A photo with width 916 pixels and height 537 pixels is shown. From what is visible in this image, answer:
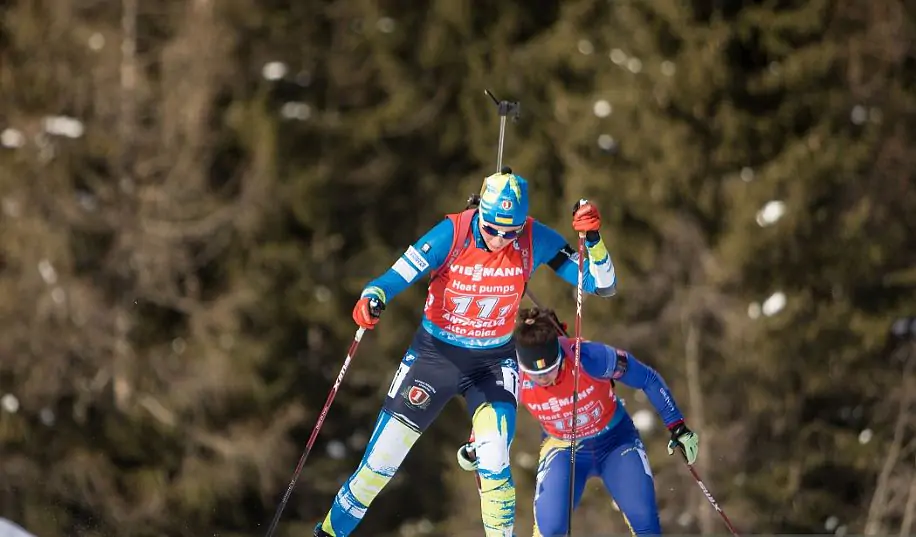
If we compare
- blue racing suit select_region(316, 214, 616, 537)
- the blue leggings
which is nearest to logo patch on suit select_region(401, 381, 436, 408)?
blue racing suit select_region(316, 214, 616, 537)

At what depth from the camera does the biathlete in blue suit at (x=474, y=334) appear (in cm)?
700

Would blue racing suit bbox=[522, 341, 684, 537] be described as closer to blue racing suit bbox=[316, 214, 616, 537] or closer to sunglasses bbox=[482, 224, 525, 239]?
blue racing suit bbox=[316, 214, 616, 537]

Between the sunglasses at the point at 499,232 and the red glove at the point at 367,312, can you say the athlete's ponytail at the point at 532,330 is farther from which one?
the red glove at the point at 367,312

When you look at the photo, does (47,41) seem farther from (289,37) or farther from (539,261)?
(539,261)

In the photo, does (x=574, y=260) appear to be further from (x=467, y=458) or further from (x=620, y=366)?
(x=467, y=458)

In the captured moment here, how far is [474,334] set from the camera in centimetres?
725

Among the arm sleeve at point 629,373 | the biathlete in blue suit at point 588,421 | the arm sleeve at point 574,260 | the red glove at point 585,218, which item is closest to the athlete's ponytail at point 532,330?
the biathlete in blue suit at point 588,421

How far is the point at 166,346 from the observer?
21672mm

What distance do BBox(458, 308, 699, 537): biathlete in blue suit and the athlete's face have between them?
84 cm

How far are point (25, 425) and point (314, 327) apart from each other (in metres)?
5.30

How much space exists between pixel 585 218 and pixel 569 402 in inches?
61.6

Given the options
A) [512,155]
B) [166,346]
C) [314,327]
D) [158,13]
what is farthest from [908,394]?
Answer: [158,13]

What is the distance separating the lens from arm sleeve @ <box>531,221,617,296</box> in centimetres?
734

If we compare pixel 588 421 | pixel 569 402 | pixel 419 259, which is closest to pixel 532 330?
pixel 569 402
